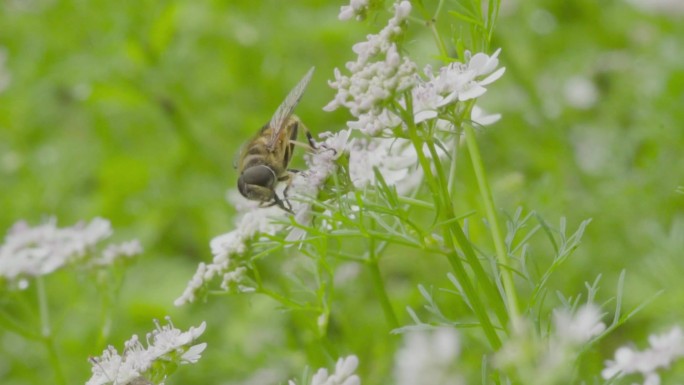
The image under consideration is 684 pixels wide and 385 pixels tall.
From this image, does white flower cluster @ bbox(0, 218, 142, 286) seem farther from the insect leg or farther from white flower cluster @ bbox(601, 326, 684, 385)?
white flower cluster @ bbox(601, 326, 684, 385)

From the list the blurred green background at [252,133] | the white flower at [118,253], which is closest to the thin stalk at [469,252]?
the blurred green background at [252,133]

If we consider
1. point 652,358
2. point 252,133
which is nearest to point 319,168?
point 652,358

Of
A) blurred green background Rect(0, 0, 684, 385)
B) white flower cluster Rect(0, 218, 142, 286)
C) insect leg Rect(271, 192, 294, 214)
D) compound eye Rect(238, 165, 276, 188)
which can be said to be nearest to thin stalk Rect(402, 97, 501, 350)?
insect leg Rect(271, 192, 294, 214)

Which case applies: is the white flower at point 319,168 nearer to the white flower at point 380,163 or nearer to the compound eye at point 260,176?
the white flower at point 380,163

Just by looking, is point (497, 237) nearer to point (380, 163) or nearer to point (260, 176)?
point (380, 163)

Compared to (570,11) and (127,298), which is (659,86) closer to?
(570,11)

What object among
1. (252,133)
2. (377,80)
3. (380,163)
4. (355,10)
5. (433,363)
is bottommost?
(433,363)
